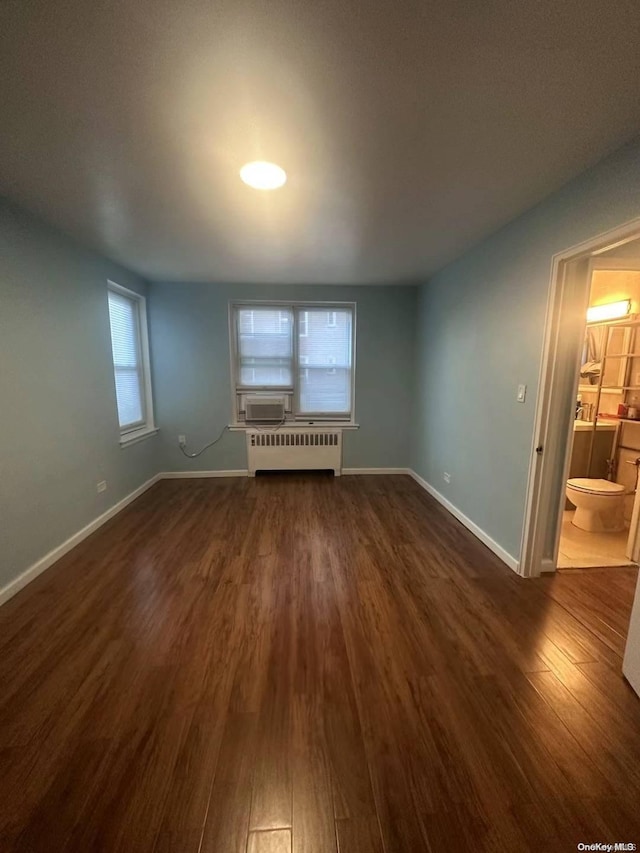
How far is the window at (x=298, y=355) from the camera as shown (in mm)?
4082

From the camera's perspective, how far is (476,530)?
8.93 ft

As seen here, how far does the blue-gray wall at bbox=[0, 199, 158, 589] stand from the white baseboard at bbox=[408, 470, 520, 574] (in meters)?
3.23

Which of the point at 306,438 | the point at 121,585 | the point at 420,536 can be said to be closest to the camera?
the point at 121,585

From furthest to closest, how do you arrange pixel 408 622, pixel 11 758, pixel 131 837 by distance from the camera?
1. pixel 408 622
2. pixel 11 758
3. pixel 131 837

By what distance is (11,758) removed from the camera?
1.14m

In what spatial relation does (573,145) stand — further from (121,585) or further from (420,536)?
(121,585)

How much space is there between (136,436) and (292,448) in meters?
1.76

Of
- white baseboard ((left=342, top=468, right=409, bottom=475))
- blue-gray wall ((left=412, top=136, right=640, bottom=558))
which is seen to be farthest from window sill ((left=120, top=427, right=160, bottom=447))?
blue-gray wall ((left=412, top=136, right=640, bottom=558))

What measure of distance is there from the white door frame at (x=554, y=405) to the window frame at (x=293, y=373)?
94.0 inches

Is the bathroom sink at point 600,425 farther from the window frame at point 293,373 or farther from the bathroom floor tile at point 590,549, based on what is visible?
the window frame at point 293,373

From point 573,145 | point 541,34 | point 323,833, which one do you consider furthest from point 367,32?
point 323,833

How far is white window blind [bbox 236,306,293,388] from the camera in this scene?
160 inches

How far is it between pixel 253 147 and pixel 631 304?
3.70m

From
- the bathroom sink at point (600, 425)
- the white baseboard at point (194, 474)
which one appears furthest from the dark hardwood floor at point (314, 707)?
the white baseboard at point (194, 474)
